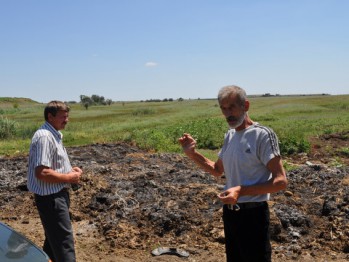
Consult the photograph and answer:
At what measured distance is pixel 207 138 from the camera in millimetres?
19500

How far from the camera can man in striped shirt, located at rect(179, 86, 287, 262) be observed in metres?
3.09

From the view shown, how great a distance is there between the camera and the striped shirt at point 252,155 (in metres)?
3.12

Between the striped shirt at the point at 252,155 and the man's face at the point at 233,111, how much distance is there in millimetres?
103

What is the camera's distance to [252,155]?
316cm

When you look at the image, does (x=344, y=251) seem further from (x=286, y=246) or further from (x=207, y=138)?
(x=207, y=138)

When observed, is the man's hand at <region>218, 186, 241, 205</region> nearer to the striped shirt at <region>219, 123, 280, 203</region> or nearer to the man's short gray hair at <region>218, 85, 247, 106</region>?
the striped shirt at <region>219, 123, 280, 203</region>

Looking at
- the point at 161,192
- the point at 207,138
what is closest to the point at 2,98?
the point at 207,138

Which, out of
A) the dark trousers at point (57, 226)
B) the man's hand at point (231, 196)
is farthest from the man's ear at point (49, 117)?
the man's hand at point (231, 196)

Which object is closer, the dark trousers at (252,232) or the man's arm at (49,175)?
the dark trousers at (252,232)

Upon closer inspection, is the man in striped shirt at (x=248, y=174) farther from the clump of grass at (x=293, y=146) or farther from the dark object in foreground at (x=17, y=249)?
the clump of grass at (x=293, y=146)

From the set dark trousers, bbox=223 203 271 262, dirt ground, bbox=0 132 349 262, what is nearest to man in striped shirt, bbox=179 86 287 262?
dark trousers, bbox=223 203 271 262

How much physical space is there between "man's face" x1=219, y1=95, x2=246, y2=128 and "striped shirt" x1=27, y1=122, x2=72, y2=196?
1.75 metres

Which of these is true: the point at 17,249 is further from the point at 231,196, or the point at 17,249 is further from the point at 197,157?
the point at 197,157

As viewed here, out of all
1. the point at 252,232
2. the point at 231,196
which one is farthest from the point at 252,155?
the point at 252,232
